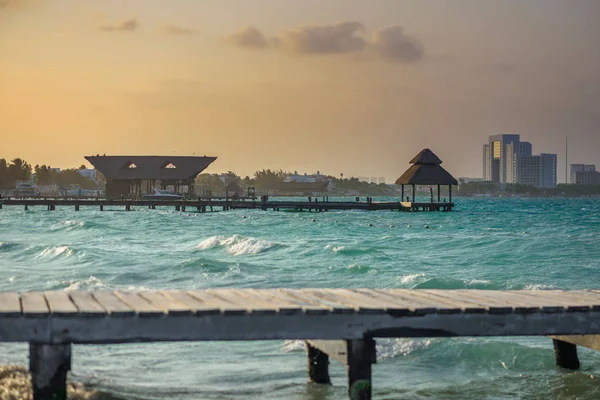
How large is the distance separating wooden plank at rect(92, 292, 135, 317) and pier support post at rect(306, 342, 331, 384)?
6.57ft

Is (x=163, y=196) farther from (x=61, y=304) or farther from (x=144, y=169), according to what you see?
(x=61, y=304)

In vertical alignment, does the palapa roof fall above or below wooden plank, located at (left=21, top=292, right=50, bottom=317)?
above

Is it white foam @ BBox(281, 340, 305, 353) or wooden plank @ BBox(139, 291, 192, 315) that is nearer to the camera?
wooden plank @ BBox(139, 291, 192, 315)

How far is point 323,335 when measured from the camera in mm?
6730

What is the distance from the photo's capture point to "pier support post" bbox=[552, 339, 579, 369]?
355 inches

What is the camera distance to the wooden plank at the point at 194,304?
655cm

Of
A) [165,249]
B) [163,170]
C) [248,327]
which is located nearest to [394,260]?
[165,249]

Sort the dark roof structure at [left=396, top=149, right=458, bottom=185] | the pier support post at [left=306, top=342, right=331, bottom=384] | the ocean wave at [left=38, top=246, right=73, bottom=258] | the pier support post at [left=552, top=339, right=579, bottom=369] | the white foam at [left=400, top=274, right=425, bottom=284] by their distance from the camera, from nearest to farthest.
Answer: the pier support post at [left=306, top=342, right=331, bottom=384]
the pier support post at [left=552, top=339, right=579, bottom=369]
the white foam at [left=400, top=274, right=425, bottom=284]
the ocean wave at [left=38, top=246, right=73, bottom=258]
the dark roof structure at [left=396, top=149, right=458, bottom=185]

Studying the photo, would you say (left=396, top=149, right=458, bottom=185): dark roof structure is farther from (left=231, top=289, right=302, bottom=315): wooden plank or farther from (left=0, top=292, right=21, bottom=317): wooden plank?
(left=0, top=292, right=21, bottom=317): wooden plank

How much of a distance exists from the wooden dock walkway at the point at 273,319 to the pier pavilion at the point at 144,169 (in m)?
77.6

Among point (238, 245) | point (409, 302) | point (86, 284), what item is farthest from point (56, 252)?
point (409, 302)

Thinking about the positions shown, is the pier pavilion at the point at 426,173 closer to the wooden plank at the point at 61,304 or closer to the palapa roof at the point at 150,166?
the palapa roof at the point at 150,166

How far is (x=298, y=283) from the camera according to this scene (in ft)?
56.0

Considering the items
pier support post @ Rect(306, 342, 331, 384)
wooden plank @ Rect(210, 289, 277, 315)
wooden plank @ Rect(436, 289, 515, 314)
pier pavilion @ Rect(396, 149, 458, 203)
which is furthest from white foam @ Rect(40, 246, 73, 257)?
pier pavilion @ Rect(396, 149, 458, 203)
